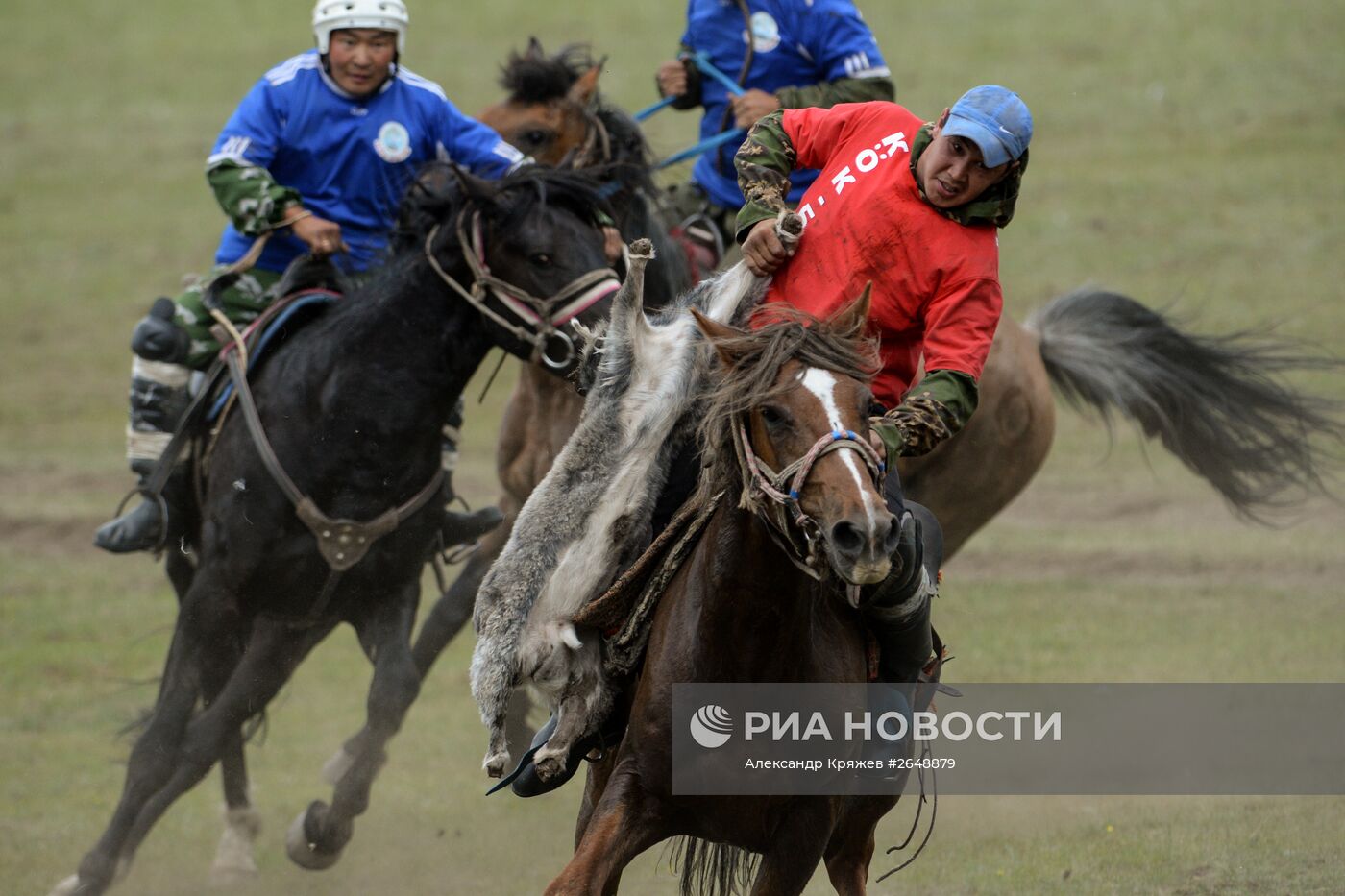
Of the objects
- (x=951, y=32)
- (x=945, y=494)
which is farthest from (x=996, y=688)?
(x=951, y=32)

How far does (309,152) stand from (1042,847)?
3.72m

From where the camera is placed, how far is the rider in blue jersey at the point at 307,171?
6566 mm

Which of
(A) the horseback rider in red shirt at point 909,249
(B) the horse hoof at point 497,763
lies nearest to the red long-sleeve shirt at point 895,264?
(A) the horseback rider in red shirt at point 909,249

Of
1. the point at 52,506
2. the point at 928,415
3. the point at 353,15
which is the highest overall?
the point at 353,15

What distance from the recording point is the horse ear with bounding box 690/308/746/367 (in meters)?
3.91

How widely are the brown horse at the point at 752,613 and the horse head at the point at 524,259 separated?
1.92 m

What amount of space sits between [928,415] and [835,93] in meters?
3.73

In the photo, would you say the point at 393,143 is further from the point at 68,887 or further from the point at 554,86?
the point at 68,887

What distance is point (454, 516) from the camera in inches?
273

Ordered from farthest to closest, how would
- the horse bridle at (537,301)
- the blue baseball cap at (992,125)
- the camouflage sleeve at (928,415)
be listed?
the horse bridle at (537,301)
the blue baseball cap at (992,125)
the camouflage sleeve at (928,415)

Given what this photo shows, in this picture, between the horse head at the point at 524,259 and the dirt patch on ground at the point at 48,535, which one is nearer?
the horse head at the point at 524,259

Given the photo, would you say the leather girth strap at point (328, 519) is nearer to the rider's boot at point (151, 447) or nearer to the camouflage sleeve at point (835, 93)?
the rider's boot at point (151, 447)

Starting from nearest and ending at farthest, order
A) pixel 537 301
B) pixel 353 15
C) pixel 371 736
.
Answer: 1. pixel 537 301
2. pixel 371 736
3. pixel 353 15

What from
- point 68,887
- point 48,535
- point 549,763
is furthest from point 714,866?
point 48,535
